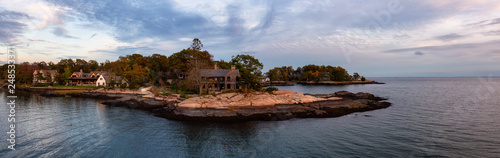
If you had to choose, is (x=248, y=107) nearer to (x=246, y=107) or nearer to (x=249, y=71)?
(x=246, y=107)

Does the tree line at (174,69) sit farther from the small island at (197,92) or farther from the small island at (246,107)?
the small island at (246,107)

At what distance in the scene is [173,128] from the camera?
28203 millimetres

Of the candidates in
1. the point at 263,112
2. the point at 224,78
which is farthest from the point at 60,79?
the point at 263,112

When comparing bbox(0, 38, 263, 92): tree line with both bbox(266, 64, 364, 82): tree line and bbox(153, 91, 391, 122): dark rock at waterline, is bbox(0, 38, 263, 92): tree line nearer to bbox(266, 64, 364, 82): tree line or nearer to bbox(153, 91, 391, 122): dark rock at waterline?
bbox(153, 91, 391, 122): dark rock at waterline

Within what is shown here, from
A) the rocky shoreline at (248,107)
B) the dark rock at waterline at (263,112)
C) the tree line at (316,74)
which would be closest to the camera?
the dark rock at waterline at (263,112)

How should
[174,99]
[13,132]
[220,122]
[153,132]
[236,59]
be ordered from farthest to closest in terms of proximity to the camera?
[236,59] < [174,99] < [220,122] < [153,132] < [13,132]

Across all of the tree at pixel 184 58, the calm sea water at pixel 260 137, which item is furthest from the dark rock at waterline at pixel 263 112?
the tree at pixel 184 58

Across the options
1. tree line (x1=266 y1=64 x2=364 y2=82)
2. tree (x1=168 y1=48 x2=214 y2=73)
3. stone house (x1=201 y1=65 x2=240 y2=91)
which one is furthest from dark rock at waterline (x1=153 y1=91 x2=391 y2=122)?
tree line (x1=266 y1=64 x2=364 y2=82)

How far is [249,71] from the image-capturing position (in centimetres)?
6272

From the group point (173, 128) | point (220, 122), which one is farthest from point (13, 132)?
point (220, 122)

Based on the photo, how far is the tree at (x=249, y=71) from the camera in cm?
5759

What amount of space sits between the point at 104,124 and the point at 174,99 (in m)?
18.2

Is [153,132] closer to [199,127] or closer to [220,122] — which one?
[199,127]

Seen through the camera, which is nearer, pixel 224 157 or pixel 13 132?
pixel 224 157
